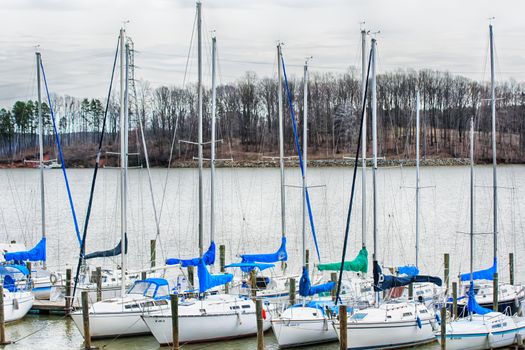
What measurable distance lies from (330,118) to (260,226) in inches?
3519

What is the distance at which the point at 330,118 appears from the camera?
521 ft

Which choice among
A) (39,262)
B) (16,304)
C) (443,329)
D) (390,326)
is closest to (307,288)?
(390,326)

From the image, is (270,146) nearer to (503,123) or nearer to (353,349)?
(503,123)

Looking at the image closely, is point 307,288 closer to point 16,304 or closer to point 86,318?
point 86,318

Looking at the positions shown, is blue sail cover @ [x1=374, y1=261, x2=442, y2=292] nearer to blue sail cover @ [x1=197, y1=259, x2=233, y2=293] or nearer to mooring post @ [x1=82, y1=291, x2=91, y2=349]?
blue sail cover @ [x1=197, y1=259, x2=233, y2=293]

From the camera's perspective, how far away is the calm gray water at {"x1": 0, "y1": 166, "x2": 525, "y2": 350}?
48419 millimetres

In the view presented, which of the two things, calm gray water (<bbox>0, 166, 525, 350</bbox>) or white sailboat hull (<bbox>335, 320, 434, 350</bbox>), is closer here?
white sailboat hull (<bbox>335, 320, 434, 350</bbox>)

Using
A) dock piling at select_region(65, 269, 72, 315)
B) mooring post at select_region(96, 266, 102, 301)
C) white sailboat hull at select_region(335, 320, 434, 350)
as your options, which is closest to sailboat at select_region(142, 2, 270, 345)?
white sailboat hull at select_region(335, 320, 434, 350)

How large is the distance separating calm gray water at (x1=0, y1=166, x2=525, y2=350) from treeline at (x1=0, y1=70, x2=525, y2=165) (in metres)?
28.9

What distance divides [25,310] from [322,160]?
110 metres

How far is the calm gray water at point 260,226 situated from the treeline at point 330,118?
28893 millimetres

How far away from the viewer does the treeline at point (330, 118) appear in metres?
148

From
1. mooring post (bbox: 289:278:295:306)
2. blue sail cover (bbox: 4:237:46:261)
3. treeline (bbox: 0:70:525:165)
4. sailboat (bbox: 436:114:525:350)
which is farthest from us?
treeline (bbox: 0:70:525:165)

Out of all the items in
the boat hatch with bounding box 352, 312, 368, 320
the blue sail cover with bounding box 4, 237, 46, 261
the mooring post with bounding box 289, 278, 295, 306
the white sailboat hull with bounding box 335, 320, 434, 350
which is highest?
the blue sail cover with bounding box 4, 237, 46, 261
